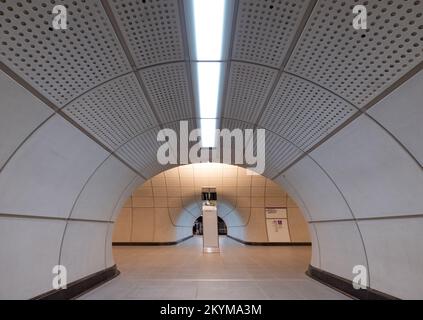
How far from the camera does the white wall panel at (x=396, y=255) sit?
131 inches

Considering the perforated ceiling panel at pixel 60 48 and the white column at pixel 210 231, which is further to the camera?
the white column at pixel 210 231

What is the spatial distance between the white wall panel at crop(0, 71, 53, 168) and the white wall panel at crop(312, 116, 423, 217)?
389cm

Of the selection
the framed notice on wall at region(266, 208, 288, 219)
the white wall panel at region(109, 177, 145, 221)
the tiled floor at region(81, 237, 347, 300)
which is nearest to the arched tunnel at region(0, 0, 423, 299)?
the tiled floor at region(81, 237, 347, 300)

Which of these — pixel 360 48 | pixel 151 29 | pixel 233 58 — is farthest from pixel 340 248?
pixel 151 29

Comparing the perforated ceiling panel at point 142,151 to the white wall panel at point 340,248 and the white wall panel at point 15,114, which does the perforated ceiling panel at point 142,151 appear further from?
the white wall panel at point 340,248

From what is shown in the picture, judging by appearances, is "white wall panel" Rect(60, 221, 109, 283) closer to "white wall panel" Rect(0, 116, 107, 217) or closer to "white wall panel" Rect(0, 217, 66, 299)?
"white wall panel" Rect(0, 217, 66, 299)

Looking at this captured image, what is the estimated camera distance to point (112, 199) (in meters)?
6.43

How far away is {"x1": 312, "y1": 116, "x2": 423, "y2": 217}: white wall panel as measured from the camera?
314 centimetres

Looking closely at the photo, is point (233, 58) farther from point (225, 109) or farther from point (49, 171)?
point (49, 171)

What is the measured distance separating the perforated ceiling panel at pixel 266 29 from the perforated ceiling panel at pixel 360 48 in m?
0.15

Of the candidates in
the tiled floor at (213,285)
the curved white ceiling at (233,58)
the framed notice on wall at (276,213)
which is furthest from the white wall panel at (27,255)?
the framed notice on wall at (276,213)

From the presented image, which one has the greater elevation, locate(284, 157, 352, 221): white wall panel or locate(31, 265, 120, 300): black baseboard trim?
locate(284, 157, 352, 221): white wall panel

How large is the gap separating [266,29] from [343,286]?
16.3ft

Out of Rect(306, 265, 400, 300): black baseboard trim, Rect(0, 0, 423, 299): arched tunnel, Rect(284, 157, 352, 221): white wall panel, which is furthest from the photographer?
Rect(284, 157, 352, 221): white wall panel
